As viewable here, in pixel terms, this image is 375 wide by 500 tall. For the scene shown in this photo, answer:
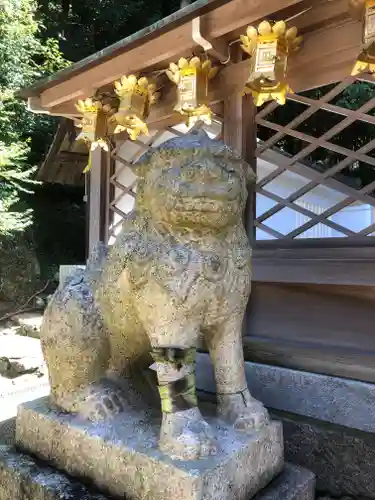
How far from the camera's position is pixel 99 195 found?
13.5 feet

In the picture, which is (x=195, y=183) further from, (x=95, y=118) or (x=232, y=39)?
(x=95, y=118)

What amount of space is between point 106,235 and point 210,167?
2844mm

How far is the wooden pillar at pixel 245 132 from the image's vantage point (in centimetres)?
276

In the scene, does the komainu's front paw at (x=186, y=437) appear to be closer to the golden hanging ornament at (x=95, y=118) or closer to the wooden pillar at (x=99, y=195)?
the golden hanging ornament at (x=95, y=118)

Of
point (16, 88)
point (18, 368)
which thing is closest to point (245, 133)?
point (18, 368)

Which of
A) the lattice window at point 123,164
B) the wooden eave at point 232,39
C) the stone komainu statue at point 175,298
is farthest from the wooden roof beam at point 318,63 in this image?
the stone komainu statue at point 175,298

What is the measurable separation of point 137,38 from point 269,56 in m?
0.89

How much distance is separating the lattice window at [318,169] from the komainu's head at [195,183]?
123 cm

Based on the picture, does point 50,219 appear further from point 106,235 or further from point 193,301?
point 193,301

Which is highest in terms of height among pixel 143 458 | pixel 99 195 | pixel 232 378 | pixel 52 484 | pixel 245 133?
pixel 245 133

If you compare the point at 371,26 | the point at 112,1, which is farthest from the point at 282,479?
the point at 112,1

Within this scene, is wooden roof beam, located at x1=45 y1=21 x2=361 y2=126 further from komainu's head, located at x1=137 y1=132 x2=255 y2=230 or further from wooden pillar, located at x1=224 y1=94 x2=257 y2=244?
komainu's head, located at x1=137 y1=132 x2=255 y2=230

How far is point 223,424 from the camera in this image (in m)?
1.64

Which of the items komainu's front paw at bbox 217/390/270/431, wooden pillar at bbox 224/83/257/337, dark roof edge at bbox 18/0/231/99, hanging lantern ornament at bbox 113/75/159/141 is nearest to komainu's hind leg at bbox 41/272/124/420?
komainu's front paw at bbox 217/390/270/431
